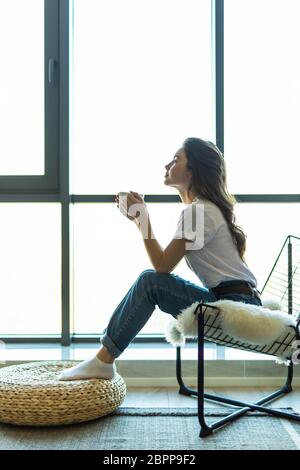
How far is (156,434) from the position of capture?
172 centimetres

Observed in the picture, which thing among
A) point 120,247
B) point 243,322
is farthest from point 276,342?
point 120,247

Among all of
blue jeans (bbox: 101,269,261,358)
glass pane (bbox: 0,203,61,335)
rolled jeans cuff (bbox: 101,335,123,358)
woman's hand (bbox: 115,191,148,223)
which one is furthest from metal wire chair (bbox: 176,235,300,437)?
glass pane (bbox: 0,203,61,335)

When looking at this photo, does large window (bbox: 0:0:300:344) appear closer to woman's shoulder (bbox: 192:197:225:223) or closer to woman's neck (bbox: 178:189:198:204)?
woman's neck (bbox: 178:189:198:204)

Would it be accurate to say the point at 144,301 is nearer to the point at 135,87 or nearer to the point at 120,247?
the point at 120,247

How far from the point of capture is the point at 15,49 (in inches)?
107

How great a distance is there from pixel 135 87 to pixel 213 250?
118 centimetres

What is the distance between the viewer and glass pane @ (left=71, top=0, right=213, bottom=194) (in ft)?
8.95

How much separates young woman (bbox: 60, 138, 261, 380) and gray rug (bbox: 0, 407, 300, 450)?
192mm

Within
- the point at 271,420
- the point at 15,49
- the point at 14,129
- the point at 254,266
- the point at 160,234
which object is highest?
the point at 15,49

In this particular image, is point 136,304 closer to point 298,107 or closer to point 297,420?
point 297,420

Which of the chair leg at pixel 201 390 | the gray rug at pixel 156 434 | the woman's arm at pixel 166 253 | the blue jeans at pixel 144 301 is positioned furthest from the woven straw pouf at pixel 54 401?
the woman's arm at pixel 166 253
